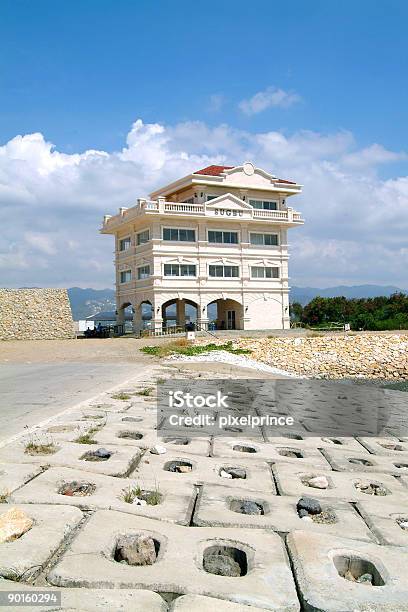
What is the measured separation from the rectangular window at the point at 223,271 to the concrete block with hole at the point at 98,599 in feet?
132

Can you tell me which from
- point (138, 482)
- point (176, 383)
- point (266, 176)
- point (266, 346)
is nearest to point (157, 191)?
point (266, 176)

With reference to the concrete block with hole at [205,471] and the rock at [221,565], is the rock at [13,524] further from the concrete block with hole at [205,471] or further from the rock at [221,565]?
the concrete block with hole at [205,471]

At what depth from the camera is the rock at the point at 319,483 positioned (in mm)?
5609

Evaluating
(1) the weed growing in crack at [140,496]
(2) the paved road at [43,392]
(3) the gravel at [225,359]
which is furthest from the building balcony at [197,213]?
(1) the weed growing in crack at [140,496]

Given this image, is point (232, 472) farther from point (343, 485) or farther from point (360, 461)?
point (360, 461)

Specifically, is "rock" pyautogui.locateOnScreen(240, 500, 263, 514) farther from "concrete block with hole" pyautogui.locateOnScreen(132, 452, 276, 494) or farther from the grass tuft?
the grass tuft

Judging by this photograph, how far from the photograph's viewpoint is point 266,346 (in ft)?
92.4

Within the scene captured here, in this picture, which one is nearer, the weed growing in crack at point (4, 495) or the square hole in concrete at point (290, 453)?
the weed growing in crack at point (4, 495)

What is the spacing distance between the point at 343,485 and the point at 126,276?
4251 cm

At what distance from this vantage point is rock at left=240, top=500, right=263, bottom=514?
4672mm

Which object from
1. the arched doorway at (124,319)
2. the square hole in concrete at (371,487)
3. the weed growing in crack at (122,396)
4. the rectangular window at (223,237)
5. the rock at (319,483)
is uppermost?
the rectangular window at (223,237)

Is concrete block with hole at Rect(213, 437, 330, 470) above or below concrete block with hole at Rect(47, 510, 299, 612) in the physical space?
below

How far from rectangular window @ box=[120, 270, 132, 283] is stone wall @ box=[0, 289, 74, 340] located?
9142mm

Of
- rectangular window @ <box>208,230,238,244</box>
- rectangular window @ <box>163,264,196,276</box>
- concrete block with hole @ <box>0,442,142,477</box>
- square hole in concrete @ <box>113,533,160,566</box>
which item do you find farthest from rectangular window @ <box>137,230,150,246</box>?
square hole in concrete @ <box>113,533,160,566</box>
